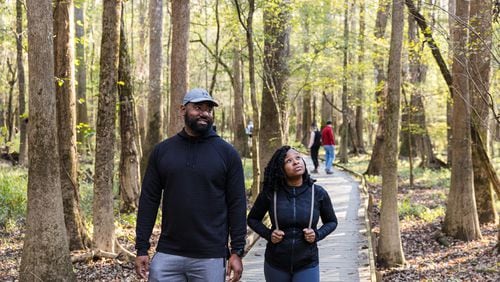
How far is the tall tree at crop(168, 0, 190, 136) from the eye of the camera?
1042 centimetres

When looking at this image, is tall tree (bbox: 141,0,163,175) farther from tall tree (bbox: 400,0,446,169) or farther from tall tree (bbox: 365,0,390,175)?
tall tree (bbox: 365,0,390,175)

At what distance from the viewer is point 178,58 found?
34.7 ft

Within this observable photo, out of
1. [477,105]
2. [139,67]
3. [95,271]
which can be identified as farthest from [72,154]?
[139,67]

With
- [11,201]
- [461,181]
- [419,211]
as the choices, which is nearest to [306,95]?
[419,211]

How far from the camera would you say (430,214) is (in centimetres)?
1567

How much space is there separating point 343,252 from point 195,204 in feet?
21.6

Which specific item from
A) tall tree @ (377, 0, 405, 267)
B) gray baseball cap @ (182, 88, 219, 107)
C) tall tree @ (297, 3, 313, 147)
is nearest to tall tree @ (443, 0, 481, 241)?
tall tree @ (377, 0, 405, 267)

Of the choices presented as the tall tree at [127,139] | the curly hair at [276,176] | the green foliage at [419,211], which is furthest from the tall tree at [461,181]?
the curly hair at [276,176]

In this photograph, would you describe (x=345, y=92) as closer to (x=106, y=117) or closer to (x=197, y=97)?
(x=106, y=117)

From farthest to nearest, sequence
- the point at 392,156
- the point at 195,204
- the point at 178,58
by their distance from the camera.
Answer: the point at 178,58
the point at 392,156
the point at 195,204

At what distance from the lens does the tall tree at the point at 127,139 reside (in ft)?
41.6

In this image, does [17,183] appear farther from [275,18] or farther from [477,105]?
[477,105]

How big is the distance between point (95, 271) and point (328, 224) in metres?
4.85

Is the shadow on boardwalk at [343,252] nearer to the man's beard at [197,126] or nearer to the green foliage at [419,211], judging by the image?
the green foliage at [419,211]
